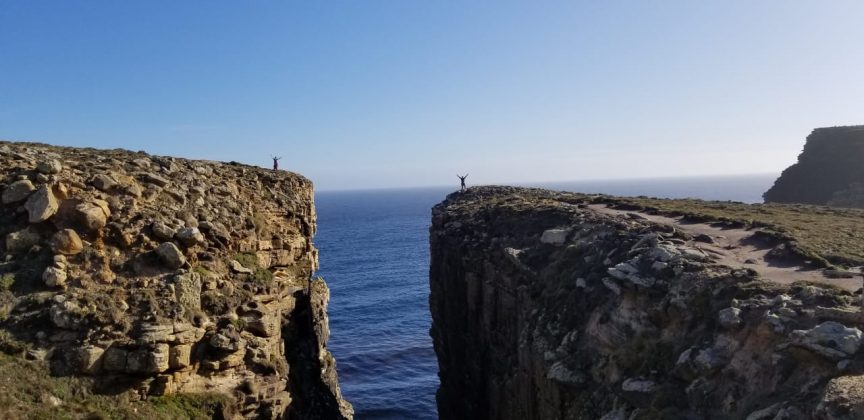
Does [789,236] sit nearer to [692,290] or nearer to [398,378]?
[692,290]

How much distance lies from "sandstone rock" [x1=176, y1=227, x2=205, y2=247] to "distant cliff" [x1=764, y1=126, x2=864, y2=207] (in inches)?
2706

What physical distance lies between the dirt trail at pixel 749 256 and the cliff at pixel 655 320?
0.30 feet

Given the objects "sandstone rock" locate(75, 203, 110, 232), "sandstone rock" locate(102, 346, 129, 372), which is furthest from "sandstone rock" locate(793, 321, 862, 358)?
"sandstone rock" locate(75, 203, 110, 232)

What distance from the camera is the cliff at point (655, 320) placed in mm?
14344

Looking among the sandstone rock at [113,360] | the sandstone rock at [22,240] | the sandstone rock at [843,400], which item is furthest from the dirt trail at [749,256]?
the sandstone rock at [22,240]

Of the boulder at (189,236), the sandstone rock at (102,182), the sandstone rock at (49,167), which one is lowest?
the boulder at (189,236)

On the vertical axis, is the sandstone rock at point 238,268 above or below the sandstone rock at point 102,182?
below

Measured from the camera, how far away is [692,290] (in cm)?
1883

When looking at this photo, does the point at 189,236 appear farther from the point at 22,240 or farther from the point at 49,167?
the point at 49,167

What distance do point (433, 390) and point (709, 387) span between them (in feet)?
125

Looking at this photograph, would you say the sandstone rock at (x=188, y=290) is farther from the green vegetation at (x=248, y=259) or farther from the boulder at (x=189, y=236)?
the green vegetation at (x=248, y=259)

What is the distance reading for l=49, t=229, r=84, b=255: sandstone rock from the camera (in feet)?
61.2

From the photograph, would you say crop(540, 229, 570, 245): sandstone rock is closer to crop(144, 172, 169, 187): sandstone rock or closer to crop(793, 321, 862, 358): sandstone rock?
crop(793, 321, 862, 358): sandstone rock

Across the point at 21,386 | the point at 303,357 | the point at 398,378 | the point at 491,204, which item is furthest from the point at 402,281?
the point at 21,386
